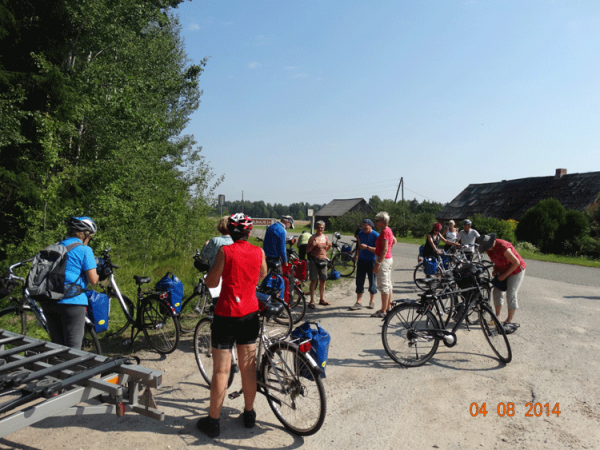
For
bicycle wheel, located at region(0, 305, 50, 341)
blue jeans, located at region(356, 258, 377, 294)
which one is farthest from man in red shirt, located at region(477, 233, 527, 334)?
bicycle wheel, located at region(0, 305, 50, 341)

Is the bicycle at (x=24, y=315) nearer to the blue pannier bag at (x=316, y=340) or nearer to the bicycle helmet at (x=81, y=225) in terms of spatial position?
the bicycle helmet at (x=81, y=225)

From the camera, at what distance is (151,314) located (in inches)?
217

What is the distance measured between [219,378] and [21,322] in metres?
3.69

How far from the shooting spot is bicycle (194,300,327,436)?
3414mm

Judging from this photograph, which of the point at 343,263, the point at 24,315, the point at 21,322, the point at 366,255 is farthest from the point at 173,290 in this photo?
the point at 343,263

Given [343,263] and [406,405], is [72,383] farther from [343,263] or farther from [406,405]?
[343,263]

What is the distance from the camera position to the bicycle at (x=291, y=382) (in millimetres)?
3414

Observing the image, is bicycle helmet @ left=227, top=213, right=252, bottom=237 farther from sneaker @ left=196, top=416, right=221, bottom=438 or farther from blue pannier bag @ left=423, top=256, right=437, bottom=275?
blue pannier bag @ left=423, top=256, right=437, bottom=275

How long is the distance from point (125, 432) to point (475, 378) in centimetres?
389

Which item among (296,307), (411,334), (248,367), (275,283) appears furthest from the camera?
(296,307)

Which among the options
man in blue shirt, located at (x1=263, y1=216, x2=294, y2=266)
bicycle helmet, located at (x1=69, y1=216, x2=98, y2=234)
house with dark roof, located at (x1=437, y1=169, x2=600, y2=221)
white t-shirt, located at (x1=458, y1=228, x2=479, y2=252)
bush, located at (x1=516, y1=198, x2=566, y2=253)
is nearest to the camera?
bicycle helmet, located at (x1=69, y1=216, x2=98, y2=234)

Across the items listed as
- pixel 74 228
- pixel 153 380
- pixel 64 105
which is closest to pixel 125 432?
pixel 153 380

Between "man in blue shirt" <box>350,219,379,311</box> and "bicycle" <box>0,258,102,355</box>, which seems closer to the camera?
"bicycle" <box>0,258,102,355</box>

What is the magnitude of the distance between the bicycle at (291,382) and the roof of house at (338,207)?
59.5 metres
